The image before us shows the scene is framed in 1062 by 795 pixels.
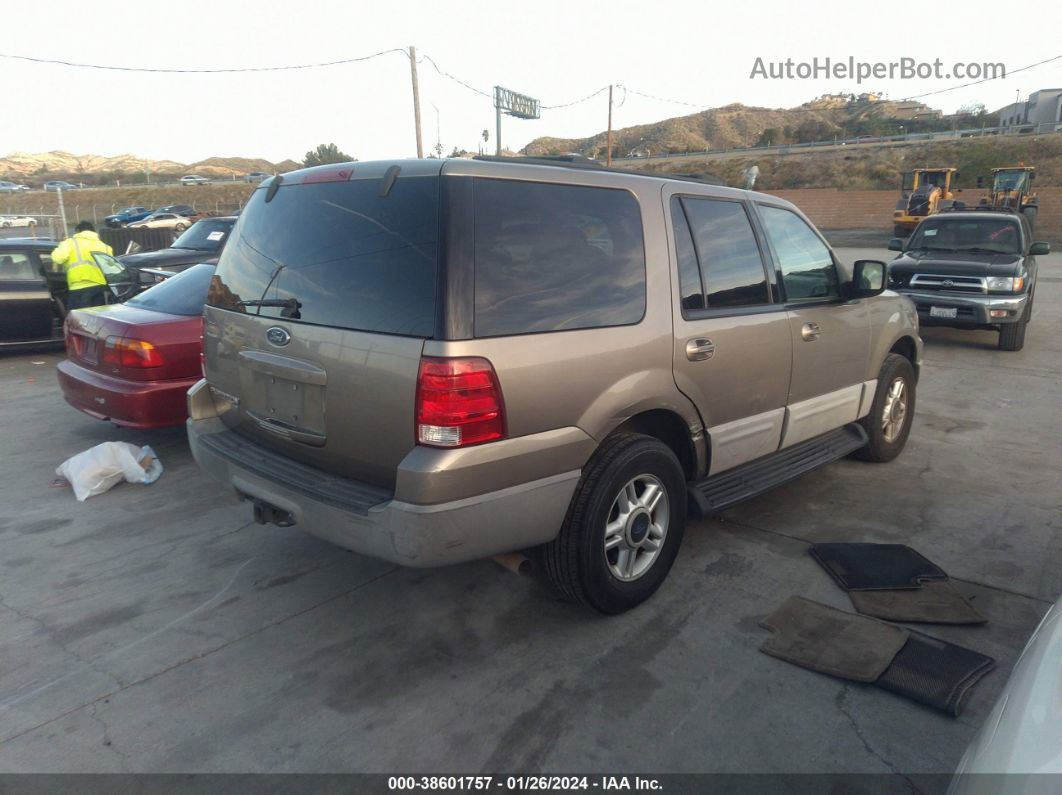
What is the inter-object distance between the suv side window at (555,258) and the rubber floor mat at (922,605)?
1.77m

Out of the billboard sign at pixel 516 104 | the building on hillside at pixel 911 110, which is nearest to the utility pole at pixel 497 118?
the billboard sign at pixel 516 104

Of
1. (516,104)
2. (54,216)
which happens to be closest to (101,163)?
(516,104)

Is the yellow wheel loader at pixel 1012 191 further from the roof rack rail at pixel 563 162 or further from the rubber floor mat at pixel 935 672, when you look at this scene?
the rubber floor mat at pixel 935 672

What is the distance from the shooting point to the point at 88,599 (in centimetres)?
353

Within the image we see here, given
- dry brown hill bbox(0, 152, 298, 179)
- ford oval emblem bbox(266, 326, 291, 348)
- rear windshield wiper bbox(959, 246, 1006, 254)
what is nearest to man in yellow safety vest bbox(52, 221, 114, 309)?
ford oval emblem bbox(266, 326, 291, 348)

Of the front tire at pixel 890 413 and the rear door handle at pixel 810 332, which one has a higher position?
the rear door handle at pixel 810 332

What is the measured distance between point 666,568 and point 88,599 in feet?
9.24

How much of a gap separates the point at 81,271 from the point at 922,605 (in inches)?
371

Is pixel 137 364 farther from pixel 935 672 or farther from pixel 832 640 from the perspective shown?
pixel 935 672

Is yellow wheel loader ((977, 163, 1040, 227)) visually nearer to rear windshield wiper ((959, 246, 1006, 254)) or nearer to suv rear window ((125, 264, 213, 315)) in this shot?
rear windshield wiper ((959, 246, 1006, 254))

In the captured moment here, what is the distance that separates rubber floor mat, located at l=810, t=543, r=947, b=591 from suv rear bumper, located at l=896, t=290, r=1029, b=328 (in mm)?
6765

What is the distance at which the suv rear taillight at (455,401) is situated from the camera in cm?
259

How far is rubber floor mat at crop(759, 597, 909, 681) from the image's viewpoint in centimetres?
298

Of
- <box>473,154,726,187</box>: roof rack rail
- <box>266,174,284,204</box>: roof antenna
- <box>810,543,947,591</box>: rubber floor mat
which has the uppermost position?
<box>473,154,726,187</box>: roof rack rail
